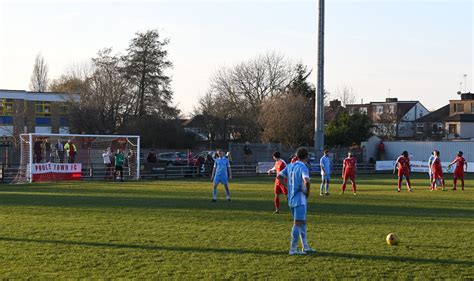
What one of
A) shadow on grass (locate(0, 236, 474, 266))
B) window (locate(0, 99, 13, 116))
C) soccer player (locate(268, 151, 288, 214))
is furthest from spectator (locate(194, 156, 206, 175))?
window (locate(0, 99, 13, 116))

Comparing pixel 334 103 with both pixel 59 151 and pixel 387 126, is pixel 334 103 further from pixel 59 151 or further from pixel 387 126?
pixel 59 151

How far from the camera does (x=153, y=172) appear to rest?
3744 centimetres

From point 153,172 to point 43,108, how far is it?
3163cm

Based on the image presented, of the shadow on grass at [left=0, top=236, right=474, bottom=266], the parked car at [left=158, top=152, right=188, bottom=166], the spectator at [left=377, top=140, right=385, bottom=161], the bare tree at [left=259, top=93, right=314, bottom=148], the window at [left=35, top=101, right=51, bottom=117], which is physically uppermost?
the window at [left=35, top=101, right=51, bottom=117]

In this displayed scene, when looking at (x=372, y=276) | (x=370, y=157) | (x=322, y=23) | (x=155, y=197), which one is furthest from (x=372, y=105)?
(x=372, y=276)

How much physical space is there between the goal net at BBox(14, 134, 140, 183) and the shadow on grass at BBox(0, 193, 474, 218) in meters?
9.88

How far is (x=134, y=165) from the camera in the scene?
36312 millimetres

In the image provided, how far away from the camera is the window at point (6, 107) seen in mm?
61188

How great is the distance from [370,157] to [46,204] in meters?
38.3

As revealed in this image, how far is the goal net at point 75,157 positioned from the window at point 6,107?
26233 millimetres

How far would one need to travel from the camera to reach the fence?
33719 mm

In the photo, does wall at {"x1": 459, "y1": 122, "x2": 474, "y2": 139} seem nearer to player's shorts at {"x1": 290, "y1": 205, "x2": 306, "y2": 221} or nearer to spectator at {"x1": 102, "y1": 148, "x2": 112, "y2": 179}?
spectator at {"x1": 102, "y1": 148, "x2": 112, "y2": 179}

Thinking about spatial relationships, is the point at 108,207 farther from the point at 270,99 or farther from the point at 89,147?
the point at 270,99

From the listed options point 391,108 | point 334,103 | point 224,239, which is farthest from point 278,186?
Answer: point 391,108
